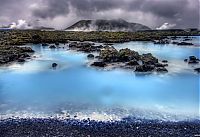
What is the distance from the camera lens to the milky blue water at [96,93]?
21156 millimetres

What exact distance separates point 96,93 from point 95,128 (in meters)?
8.80

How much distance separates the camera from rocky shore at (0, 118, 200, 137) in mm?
17047

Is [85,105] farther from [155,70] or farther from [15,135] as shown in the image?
[155,70]

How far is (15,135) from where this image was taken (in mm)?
16781

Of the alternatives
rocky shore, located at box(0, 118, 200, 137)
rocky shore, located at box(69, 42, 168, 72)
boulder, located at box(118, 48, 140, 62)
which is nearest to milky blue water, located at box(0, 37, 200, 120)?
rocky shore, located at box(0, 118, 200, 137)

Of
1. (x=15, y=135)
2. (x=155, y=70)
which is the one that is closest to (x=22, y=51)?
(x=155, y=70)

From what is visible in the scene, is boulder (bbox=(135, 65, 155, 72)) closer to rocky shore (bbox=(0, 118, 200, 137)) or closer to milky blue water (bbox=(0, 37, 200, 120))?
milky blue water (bbox=(0, 37, 200, 120))

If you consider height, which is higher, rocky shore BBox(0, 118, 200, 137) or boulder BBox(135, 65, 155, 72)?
boulder BBox(135, 65, 155, 72)

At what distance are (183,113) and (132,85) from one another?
28.9 ft

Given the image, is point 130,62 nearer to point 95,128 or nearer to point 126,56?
point 126,56

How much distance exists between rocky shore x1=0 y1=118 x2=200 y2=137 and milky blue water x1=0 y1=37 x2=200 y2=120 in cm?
117

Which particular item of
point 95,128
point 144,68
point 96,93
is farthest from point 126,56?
point 95,128

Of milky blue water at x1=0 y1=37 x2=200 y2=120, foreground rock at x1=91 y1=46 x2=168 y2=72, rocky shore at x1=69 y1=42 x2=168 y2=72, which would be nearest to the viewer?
milky blue water at x1=0 y1=37 x2=200 y2=120

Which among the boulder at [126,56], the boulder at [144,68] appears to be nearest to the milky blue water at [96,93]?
the boulder at [144,68]
